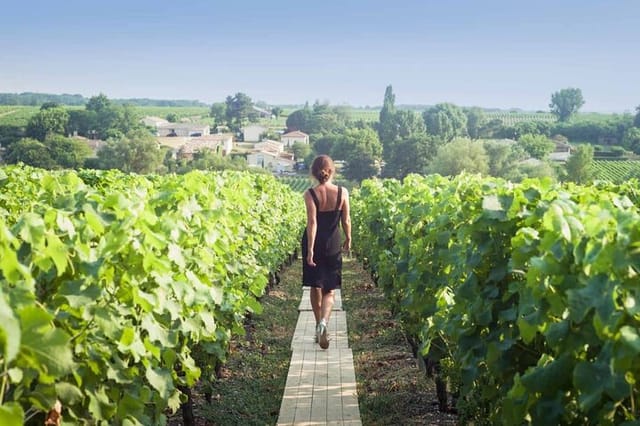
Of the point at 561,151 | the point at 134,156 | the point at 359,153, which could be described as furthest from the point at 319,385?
the point at 561,151

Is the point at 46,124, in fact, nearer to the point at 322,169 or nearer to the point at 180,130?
the point at 180,130

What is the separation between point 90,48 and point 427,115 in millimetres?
89966

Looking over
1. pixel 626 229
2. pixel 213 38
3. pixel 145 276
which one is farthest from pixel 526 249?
pixel 213 38

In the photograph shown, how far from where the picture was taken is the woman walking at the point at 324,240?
7508 millimetres

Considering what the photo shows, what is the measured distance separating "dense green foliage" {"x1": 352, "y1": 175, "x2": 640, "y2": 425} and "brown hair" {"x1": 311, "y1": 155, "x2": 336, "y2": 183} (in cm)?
134

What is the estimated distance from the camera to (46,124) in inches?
4498

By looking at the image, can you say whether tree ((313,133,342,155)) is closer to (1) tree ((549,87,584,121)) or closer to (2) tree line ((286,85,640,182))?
(2) tree line ((286,85,640,182))

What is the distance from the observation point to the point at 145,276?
3.66 m

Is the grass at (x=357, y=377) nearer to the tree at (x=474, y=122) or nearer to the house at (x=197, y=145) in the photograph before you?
the house at (x=197, y=145)

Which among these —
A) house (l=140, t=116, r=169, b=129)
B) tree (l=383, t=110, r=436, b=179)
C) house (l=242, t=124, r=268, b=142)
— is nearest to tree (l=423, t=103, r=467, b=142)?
tree (l=383, t=110, r=436, b=179)

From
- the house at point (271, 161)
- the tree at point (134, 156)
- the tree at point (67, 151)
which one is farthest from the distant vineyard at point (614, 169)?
the tree at point (67, 151)

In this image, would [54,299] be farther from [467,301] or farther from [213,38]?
[213,38]

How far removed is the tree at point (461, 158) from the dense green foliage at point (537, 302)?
75979mm

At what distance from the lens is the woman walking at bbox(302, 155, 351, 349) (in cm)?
751
